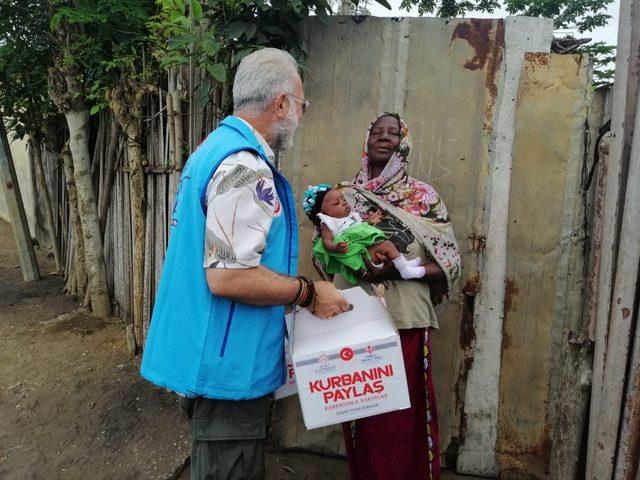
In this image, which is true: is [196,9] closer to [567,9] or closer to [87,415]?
[87,415]

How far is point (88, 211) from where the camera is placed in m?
4.91

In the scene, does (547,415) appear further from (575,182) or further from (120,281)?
(120,281)

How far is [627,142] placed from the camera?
150 centimetres

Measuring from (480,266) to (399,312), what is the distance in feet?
2.36

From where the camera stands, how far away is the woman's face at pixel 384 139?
7.83 ft

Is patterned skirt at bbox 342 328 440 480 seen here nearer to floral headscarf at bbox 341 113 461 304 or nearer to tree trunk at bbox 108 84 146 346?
floral headscarf at bbox 341 113 461 304

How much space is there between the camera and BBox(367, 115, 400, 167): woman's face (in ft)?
7.83

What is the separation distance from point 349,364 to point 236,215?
633 millimetres

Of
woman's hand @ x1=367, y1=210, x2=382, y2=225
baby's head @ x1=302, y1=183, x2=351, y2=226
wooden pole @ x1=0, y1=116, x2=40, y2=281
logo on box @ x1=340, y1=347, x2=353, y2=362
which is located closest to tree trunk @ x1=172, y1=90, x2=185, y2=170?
baby's head @ x1=302, y1=183, x2=351, y2=226

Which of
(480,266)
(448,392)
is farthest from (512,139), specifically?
(448,392)

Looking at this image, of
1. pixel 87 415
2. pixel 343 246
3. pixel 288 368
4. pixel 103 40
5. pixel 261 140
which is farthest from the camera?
pixel 103 40

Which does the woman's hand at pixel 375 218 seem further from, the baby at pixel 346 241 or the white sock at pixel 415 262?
the white sock at pixel 415 262

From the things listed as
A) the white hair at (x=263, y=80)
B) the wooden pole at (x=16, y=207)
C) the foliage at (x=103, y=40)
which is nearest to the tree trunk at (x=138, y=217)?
the foliage at (x=103, y=40)

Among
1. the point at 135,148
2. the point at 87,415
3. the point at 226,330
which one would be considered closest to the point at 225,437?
the point at 226,330
